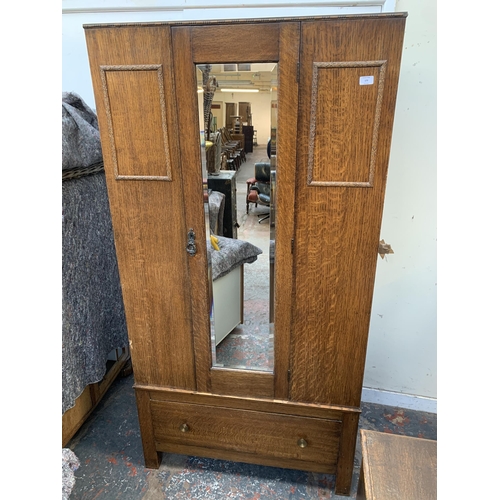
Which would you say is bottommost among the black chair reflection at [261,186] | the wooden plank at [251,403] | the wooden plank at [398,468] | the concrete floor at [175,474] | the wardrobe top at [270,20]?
the concrete floor at [175,474]

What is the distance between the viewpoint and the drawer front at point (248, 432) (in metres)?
1.31

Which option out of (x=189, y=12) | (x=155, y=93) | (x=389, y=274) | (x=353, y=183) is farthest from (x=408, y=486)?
(x=189, y=12)

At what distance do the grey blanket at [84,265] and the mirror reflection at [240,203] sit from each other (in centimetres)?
60

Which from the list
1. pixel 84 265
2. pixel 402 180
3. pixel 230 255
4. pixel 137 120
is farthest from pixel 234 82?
pixel 84 265

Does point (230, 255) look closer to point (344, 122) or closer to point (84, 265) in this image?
point (344, 122)

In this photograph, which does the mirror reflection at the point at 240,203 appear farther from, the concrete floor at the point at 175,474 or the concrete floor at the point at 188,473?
the concrete floor at the point at 175,474

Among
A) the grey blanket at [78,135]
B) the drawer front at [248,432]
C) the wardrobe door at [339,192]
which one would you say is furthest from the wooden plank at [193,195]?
the grey blanket at [78,135]

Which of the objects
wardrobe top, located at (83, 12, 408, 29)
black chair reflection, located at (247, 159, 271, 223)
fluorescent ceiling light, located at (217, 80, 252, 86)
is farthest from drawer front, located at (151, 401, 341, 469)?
wardrobe top, located at (83, 12, 408, 29)

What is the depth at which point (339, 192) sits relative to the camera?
3.40 ft

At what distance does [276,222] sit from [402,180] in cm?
70

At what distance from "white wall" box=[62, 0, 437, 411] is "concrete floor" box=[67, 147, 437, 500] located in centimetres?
27

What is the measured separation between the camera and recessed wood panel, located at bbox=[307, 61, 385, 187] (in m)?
0.93

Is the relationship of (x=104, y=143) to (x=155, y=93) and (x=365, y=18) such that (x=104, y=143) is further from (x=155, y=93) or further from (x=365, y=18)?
(x=365, y=18)

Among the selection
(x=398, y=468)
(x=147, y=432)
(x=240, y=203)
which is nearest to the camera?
(x=398, y=468)
